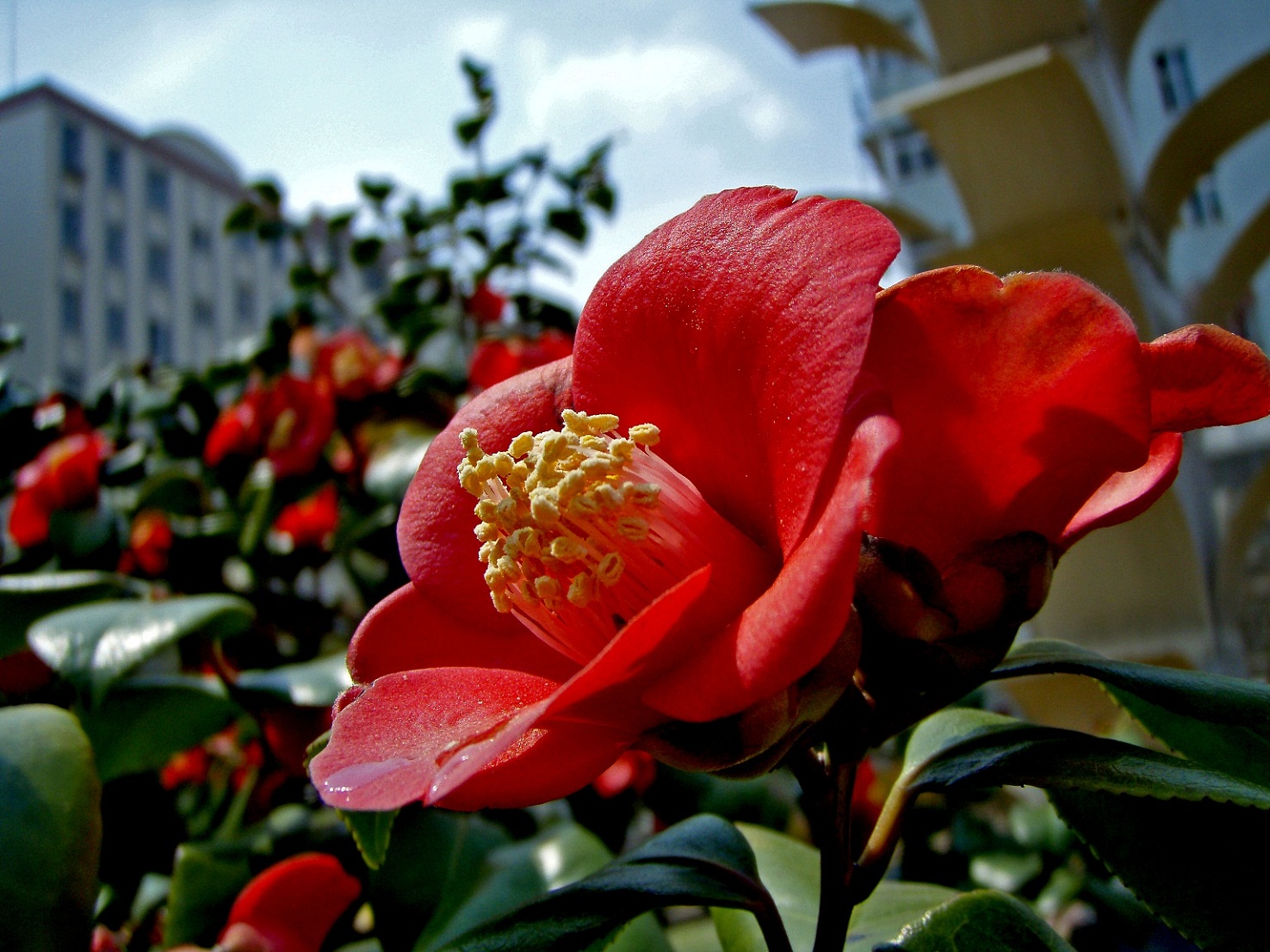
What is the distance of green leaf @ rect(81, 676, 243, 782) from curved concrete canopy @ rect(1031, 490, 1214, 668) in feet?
6.16

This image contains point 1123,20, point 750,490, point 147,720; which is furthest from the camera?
point 1123,20

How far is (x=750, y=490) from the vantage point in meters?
0.37

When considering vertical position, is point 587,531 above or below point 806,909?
above

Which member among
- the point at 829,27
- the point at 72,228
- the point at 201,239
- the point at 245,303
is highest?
the point at 72,228

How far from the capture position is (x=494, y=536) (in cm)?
39

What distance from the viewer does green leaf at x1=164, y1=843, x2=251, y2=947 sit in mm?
676

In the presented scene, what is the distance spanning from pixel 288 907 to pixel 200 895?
0.19 meters

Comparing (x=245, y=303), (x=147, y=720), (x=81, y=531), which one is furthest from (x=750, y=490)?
(x=245, y=303)

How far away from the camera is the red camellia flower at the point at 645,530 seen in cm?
29

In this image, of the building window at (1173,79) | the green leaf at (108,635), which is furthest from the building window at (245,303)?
the green leaf at (108,635)

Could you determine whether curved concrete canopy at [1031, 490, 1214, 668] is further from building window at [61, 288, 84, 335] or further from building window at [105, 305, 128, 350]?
building window at [105, 305, 128, 350]

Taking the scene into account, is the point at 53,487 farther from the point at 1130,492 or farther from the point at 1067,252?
the point at 1067,252

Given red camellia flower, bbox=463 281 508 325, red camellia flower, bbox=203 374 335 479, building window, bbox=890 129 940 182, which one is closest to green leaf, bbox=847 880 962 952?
red camellia flower, bbox=203 374 335 479

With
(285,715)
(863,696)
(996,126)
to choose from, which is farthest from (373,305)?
Result: (863,696)
